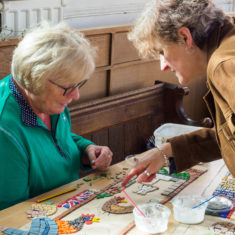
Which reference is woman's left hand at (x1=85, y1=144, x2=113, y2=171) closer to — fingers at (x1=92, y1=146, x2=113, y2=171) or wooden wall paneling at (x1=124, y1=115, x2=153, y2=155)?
fingers at (x1=92, y1=146, x2=113, y2=171)

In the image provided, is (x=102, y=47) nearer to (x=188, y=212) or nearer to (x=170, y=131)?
(x=170, y=131)

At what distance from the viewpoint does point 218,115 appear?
84.9 inches

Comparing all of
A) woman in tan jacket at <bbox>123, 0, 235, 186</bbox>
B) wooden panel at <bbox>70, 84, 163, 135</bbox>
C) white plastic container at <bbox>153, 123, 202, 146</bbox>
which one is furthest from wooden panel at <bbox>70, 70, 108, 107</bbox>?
woman in tan jacket at <bbox>123, 0, 235, 186</bbox>

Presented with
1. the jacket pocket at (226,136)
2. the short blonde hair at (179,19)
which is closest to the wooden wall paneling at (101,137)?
the short blonde hair at (179,19)

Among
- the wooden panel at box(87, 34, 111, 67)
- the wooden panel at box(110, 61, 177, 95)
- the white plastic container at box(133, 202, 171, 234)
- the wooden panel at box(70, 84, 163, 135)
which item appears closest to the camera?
the white plastic container at box(133, 202, 171, 234)

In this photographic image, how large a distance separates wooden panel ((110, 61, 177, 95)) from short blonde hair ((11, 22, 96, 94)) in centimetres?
199

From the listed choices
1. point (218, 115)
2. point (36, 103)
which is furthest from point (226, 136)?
point (36, 103)

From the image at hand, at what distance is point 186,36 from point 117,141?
2209 millimetres

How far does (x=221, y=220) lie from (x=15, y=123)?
111 cm

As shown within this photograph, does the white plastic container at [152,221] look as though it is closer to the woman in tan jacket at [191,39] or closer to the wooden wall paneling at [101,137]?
the woman in tan jacket at [191,39]

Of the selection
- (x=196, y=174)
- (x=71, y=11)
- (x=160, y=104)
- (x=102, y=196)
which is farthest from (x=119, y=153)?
(x=102, y=196)

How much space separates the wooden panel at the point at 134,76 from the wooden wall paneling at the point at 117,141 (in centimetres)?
45

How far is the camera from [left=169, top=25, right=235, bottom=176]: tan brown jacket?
181cm

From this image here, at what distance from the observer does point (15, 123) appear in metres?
2.42
